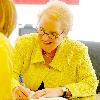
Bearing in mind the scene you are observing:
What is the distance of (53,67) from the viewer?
2.05 meters

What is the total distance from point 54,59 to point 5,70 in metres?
1.00

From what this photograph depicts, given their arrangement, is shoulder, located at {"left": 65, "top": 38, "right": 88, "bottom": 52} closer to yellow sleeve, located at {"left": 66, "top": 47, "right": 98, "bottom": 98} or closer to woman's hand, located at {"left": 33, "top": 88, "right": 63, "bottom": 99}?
yellow sleeve, located at {"left": 66, "top": 47, "right": 98, "bottom": 98}

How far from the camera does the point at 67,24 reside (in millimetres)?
2047

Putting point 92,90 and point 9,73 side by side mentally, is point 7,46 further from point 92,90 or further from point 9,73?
point 92,90

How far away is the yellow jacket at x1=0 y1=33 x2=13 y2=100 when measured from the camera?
1108mm

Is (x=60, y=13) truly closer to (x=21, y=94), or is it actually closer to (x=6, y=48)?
(x=21, y=94)

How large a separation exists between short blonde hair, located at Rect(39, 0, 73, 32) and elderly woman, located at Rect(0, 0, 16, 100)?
0.71m

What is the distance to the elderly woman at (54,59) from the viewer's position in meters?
1.99

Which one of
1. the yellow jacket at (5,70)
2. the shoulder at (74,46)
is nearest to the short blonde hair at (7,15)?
the yellow jacket at (5,70)

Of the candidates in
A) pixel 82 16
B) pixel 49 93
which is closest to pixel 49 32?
pixel 49 93

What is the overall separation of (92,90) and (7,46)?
1.02 m

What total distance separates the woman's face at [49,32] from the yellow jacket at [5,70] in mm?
824

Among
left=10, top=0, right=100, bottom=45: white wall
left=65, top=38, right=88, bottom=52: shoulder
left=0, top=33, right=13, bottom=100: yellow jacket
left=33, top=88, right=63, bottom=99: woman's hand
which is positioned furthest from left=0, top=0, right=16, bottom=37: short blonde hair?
left=10, top=0, right=100, bottom=45: white wall

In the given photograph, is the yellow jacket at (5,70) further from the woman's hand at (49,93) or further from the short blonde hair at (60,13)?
the short blonde hair at (60,13)
